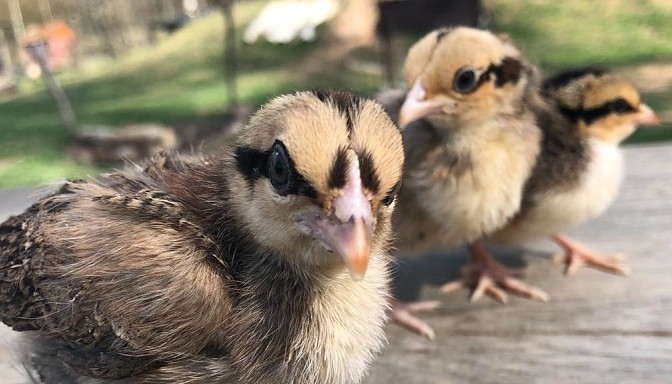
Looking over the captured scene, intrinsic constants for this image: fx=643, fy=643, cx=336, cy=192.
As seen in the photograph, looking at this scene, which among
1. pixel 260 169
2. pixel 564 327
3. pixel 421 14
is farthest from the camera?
pixel 421 14

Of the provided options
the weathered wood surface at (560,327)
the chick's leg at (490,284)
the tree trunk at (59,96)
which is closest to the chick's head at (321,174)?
the weathered wood surface at (560,327)

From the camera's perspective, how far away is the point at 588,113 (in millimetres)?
1666

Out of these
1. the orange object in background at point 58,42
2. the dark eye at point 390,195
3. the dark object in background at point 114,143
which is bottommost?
the dark object in background at point 114,143

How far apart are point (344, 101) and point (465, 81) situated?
0.71 m

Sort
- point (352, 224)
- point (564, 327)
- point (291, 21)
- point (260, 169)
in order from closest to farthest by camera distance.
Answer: point (352, 224) → point (260, 169) → point (564, 327) → point (291, 21)

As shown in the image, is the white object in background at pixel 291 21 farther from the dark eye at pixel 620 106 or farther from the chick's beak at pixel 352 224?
the chick's beak at pixel 352 224

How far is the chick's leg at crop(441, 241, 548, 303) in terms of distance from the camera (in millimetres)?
1621

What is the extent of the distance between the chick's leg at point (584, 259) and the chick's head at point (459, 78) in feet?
1.50

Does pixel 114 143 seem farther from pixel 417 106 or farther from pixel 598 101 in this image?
pixel 598 101

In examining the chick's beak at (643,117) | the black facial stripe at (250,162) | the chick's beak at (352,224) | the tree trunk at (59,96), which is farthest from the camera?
the tree trunk at (59,96)

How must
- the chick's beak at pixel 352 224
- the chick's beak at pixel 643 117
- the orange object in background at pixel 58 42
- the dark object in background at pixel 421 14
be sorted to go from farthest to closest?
1. the orange object in background at pixel 58 42
2. the dark object in background at pixel 421 14
3. the chick's beak at pixel 643 117
4. the chick's beak at pixel 352 224

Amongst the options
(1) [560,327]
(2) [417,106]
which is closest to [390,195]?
(2) [417,106]

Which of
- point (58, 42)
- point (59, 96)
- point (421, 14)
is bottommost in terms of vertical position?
point (59, 96)

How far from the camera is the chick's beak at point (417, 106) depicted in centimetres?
148
